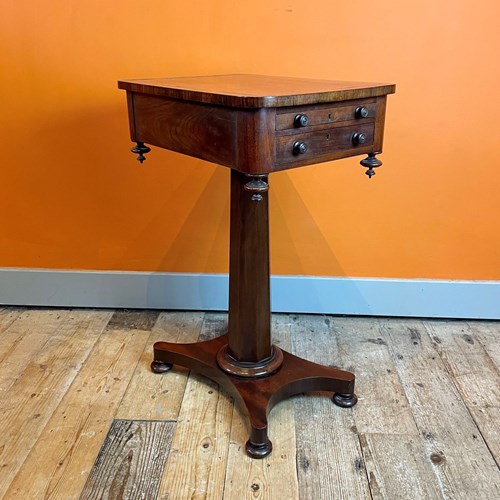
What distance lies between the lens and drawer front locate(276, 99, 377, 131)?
0.97 m

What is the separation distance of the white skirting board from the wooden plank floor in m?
0.06

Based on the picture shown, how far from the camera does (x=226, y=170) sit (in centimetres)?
169

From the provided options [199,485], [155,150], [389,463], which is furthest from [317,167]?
[199,485]

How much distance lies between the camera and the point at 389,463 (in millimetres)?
1189

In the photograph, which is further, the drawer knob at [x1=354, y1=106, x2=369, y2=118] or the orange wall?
the orange wall

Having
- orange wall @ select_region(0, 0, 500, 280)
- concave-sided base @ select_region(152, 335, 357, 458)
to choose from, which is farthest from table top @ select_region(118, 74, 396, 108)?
concave-sided base @ select_region(152, 335, 357, 458)

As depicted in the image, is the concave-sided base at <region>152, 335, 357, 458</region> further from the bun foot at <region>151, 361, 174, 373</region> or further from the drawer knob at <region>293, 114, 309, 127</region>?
the drawer knob at <region>293, 114, 309, 127</region>

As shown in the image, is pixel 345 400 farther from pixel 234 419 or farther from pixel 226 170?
pixel 226 170

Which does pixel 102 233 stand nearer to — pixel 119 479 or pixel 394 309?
pixel 119 479

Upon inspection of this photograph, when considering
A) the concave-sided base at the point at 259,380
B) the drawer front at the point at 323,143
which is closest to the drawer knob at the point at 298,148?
the drawer front at the point at 323,143

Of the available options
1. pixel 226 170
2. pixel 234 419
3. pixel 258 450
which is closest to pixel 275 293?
pixel 226 170

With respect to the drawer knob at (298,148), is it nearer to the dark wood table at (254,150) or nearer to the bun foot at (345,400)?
the dark wood table at (254,150)

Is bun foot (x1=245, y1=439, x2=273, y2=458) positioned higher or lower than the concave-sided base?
lower

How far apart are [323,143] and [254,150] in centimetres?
17
